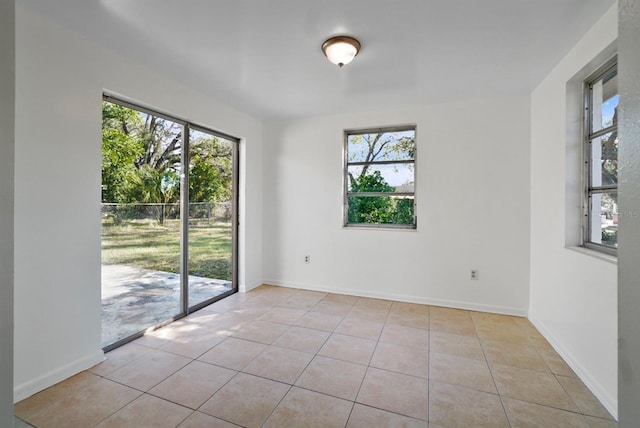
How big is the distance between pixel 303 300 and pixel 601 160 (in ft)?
10.5

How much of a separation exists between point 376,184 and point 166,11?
2877mm

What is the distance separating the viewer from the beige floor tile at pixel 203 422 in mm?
1661

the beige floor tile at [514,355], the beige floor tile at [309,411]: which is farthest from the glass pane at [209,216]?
the beige floor tile at [514,355]

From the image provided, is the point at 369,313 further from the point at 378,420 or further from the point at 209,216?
the point at 209,216

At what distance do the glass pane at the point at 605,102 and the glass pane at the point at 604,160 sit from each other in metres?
0.10

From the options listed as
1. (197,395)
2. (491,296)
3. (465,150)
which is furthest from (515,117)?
(197,395)

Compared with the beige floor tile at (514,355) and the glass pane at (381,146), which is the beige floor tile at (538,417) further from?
the glass pane at (381,146)

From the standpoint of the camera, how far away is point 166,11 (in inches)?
75.1

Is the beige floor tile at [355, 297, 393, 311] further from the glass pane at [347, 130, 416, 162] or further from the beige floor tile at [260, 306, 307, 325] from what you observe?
the glass pane at [347, 130, 416, 162]

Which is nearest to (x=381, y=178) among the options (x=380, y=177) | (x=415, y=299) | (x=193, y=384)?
(x=380, y=177)

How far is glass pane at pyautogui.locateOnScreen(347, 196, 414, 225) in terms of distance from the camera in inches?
151

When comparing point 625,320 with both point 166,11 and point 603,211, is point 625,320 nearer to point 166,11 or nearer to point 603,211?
point 603,211

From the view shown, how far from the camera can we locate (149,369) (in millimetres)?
2215

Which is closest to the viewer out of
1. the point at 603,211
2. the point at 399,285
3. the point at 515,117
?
the point at 603,211
